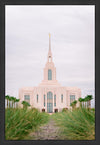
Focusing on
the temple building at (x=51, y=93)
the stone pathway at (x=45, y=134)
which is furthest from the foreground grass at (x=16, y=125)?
the temple building at (x=51, y=93)

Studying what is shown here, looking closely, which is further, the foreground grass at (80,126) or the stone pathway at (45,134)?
the stone pathway at (45,134)

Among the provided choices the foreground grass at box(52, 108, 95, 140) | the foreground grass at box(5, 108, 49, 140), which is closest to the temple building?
the foreground grass at box(5, 108, 49, 140)

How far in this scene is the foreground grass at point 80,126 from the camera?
6.25ft

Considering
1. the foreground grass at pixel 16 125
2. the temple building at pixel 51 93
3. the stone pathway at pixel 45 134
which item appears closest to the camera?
the foreground grass at pixel 16 125

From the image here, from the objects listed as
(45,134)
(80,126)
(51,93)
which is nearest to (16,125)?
(45,134)

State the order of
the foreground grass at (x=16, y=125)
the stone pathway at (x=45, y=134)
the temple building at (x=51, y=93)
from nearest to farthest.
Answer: the foreground grass at (x=16, y=125) < the stone pathway at (x=45, y=134) < the temple building at (x=51, y=93)

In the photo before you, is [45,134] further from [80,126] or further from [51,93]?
[51,93]

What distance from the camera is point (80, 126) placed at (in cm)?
196

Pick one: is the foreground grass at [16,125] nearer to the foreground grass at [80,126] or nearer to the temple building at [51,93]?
the foreground grass at [80,126]

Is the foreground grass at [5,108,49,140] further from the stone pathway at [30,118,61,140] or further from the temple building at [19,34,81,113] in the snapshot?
the temple building at [19,34,81,113]

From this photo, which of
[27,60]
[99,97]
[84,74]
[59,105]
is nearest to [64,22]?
[84,74]

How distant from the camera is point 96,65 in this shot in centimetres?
174

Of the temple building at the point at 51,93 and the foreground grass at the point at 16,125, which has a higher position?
the foreground grass at the point at 16,125

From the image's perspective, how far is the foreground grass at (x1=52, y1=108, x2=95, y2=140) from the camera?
6.25ft
